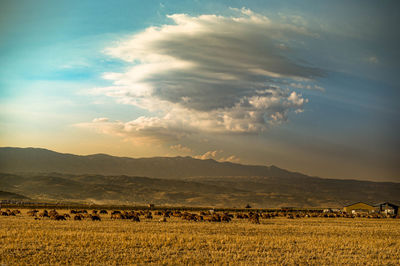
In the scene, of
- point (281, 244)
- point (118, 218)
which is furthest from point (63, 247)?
point (118, 218)

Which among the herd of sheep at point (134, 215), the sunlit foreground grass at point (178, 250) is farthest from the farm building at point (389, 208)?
the sunlit foreground grass at point (178, 250)

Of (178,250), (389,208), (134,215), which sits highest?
(178,250)

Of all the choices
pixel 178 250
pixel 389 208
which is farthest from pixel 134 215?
pixel 389 208

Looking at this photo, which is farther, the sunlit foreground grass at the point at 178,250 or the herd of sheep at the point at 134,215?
the herd of sheep at the point at 134,215

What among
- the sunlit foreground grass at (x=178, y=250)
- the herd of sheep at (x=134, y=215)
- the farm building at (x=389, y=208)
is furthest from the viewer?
the farm building at (x=389, y=208)

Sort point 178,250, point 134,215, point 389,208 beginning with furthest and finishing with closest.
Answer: point 389,208 < point 134,215 < point 178,250

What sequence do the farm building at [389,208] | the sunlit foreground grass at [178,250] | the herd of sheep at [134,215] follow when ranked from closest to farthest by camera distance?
the sunlit foreground grass at [178,250] → the herd of sheep at [134,215] → the farm building at [389,208]

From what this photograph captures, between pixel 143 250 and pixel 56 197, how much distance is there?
160177 millimetres

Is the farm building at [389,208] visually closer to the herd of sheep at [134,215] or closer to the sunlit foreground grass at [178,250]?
the herd of sheep at [134,215]

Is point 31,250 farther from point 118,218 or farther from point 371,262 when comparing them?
point 118,218

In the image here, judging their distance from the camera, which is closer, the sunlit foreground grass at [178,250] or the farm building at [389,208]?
the sunlit foreground grass at [178,250]

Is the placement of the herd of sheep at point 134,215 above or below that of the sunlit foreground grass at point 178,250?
below

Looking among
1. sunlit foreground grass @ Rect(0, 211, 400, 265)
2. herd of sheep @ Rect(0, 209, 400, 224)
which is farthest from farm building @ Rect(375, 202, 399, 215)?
sunlit foreground grass @ Rect(0, 211, 400, 265)

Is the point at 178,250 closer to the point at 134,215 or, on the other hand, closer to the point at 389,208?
the point at 134,215
